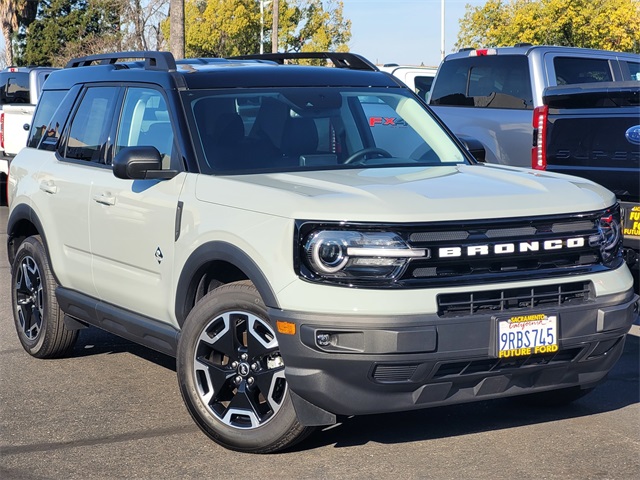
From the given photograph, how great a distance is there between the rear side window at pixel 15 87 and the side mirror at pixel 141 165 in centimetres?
1339

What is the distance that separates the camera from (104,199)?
615 centimetres

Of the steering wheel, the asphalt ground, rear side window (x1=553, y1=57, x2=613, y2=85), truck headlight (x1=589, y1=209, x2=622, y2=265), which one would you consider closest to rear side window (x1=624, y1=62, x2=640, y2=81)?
rear side window (x1=553, y1=57, x2=613, y2=85)

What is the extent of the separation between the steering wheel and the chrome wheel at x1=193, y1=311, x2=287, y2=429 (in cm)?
133

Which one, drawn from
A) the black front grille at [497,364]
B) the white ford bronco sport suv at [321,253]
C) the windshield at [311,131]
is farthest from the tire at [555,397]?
the windshield at [311,131]

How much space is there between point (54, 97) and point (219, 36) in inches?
1975

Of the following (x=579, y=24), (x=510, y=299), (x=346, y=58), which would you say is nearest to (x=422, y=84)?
(x=346, y=58)

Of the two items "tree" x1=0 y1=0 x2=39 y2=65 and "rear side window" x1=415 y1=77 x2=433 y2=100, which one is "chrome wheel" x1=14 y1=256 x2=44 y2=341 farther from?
"tree" x1=0 y1=0 x2=39 y2=65

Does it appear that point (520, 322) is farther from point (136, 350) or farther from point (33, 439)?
point (136, 350)

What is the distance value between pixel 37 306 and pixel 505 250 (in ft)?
11.8

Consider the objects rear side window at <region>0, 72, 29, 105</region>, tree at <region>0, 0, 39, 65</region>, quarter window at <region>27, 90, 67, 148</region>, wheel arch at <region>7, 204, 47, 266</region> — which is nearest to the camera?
wheel arch at <region>7, 204, 47, 266</region>

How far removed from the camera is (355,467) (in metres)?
4.86

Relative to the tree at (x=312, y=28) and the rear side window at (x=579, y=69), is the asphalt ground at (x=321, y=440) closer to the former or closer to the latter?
the rear side window at (x=579, y=69)

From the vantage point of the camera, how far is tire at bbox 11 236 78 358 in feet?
22.7

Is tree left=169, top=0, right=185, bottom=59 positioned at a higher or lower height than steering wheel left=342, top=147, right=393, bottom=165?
higher
